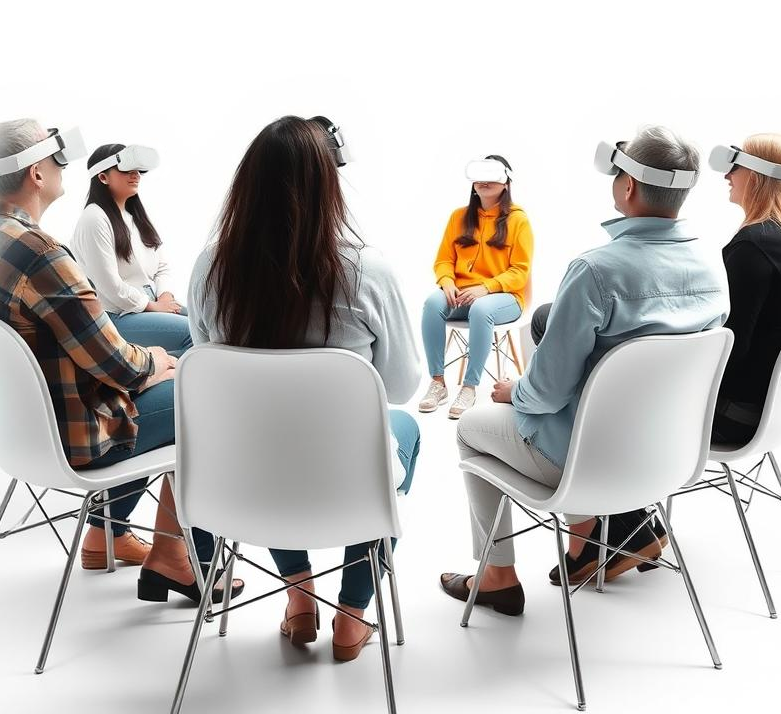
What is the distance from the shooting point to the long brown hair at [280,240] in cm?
185

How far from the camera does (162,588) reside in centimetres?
254

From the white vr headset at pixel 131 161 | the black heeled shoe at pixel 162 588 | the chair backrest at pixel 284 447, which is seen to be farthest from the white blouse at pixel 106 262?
the chair backrest at pixel 284 447

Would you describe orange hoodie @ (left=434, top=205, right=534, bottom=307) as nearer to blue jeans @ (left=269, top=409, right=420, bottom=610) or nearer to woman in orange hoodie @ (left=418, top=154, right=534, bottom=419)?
woman in orange hoodie @ (left=418, top=154, right=534, bottom=419)

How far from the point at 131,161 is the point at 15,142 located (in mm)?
1372

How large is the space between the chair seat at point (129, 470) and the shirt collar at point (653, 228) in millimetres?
1210

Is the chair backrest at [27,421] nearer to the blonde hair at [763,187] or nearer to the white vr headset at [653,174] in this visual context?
the white vr headset at [653,174]

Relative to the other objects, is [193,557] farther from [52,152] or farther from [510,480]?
[52,152]

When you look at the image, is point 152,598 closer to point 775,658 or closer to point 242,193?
point 242,193

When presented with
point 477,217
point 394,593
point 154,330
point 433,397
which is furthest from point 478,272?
point 394,593

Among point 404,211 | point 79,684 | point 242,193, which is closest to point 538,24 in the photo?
point 404,211

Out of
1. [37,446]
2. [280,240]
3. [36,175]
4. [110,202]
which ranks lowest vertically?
[37,446]

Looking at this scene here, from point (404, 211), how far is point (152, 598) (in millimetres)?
4158

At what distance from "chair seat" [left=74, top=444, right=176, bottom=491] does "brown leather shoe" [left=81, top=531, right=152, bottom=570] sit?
0.54 meters

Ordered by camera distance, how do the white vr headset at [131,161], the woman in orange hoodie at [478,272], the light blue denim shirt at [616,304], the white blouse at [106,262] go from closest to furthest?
1. the light blue denim shirt at [616,304]
2. the white vr headset at [131,161]
3. the white blouse at [106,262]
4. the woman in orange hoodie at [478,272]
